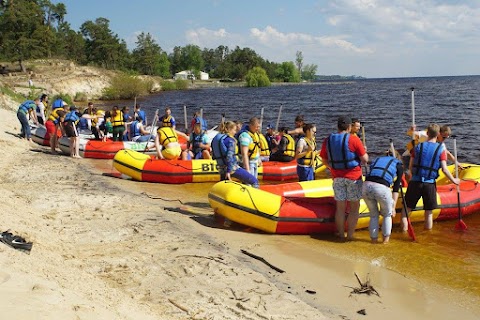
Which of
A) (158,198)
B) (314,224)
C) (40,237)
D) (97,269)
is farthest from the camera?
(158,198)

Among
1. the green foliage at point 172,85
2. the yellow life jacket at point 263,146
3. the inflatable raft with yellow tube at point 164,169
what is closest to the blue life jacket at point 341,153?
the yellow life jacket at point 263,146

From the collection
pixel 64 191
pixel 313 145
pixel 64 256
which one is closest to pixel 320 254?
pixel 313 145

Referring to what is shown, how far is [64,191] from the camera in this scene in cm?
A: 777

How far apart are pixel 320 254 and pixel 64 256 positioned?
3.06 meters

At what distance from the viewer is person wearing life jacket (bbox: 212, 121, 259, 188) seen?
7055 millimetres

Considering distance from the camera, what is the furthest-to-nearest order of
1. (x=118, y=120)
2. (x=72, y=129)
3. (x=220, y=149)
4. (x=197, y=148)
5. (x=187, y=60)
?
1. (x=187, y=60)
2. (x=118, y=120)
3. (x=72, y=129)
4. (x=197, y=148)
5. (x=220, y=149)

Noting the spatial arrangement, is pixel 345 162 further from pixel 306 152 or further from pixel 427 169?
pixel 306 152

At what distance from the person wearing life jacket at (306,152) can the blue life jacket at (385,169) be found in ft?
5.79

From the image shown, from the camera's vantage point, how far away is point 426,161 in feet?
21.0

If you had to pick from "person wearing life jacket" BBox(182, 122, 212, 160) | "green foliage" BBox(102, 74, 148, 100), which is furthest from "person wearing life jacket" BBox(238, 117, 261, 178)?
"green foliage" BBox(102, 74, 148, 100)

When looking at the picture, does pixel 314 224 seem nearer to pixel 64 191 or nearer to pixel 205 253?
pixel 205 253

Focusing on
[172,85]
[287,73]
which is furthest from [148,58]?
[287,73]

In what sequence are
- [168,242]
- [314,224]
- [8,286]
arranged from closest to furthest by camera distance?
[8,286] → [168,242] → [314,224]

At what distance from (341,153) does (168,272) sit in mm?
2776
